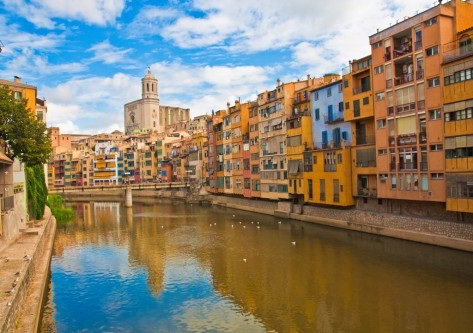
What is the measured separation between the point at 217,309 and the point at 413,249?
1975cm

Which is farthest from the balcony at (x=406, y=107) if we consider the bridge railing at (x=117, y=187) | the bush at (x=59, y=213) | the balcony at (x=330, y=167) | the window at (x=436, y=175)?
the bridge railing at (x=117, y=187)

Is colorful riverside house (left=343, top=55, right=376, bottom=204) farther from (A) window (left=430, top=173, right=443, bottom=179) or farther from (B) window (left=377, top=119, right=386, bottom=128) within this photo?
(A) window (left=430, top=173, right=443, bottom=179)

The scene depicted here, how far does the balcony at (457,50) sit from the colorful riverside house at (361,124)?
909 centimetres

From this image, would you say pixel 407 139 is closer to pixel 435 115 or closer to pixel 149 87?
pixel 435 115

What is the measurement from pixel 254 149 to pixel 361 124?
24770 millimetres

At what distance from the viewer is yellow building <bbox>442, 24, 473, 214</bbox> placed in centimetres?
3228

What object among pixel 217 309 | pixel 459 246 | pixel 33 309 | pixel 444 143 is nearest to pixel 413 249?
pixel 459 246

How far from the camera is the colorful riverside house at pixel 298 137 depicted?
183 feet

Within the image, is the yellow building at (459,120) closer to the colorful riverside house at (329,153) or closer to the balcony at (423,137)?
the balcony at (423,137)

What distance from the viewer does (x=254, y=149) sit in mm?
69062

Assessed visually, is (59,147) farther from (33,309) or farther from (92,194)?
(33,309)

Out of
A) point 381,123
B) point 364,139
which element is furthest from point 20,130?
point 364,139

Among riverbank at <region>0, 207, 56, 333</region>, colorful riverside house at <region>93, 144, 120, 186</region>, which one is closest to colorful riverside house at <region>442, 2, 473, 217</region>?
riverbank at <region>0, 207, 56, 333</region>

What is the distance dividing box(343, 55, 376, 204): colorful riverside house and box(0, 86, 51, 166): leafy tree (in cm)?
3212
